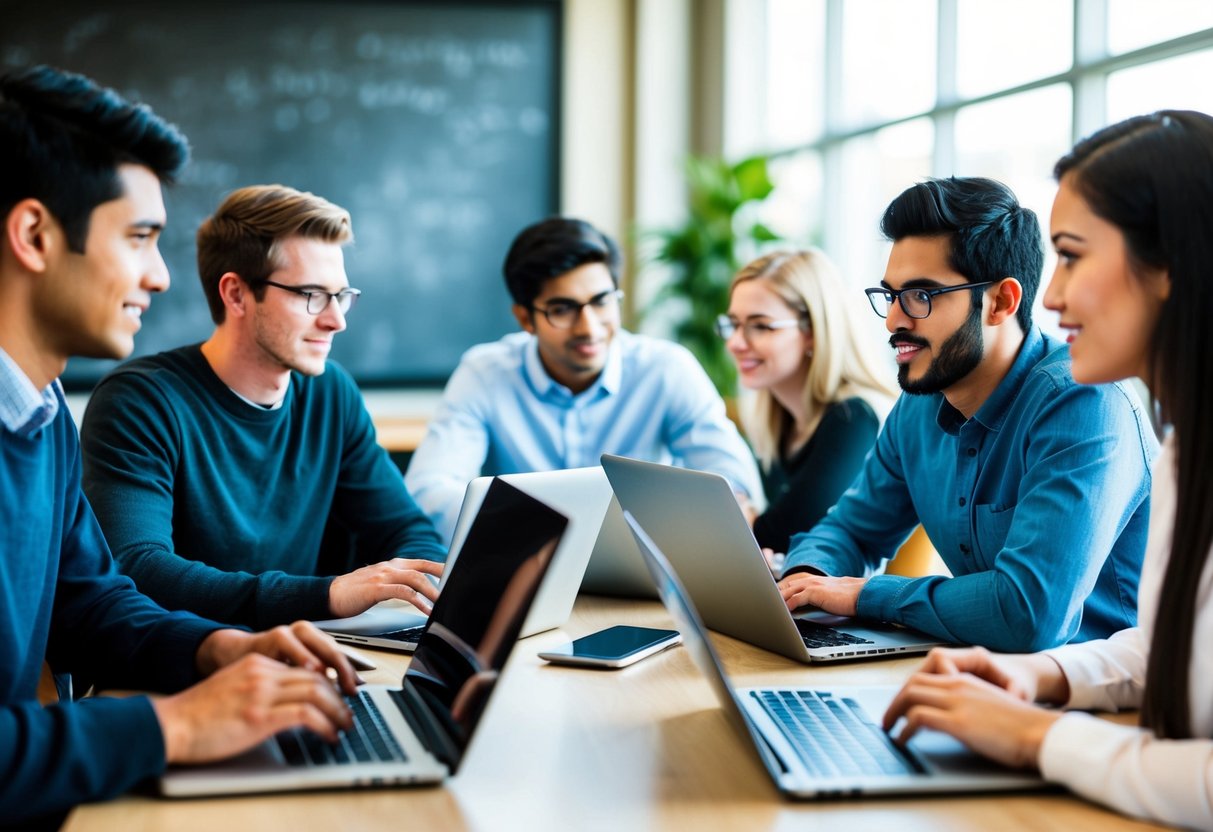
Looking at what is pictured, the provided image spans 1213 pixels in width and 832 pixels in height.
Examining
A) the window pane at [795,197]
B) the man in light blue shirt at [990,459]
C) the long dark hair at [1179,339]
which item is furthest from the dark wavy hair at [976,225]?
the window pane at [795,197]

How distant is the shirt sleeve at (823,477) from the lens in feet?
8.38

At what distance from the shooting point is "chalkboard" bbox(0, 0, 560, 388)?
4.55m

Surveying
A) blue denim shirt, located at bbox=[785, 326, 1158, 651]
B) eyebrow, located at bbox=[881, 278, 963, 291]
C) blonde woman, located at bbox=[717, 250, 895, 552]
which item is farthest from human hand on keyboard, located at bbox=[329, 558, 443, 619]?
blonde woman, located at bbox=[717, 250, 895, 552]

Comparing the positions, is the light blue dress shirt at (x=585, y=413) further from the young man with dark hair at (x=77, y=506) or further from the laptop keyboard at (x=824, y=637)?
the young man with dark hair at (x=77, y=506)

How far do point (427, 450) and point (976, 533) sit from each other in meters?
1.43

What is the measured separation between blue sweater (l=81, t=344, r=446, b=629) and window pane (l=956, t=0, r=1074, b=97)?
221 centimetres

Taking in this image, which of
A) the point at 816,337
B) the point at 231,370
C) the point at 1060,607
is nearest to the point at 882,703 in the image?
the point at 1060,607

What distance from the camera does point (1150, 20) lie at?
2.88m

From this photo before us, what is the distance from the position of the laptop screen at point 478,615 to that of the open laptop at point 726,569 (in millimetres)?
278

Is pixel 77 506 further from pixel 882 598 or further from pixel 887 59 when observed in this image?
pixel 887 59

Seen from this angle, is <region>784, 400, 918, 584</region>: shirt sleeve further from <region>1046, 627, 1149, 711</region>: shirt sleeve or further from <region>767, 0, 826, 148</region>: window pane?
<region>767, 0, 826, 148</region>: window pane

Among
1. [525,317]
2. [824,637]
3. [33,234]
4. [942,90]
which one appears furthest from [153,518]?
[942,90]

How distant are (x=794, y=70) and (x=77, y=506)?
405 cm

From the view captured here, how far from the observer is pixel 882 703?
1.27 meters
